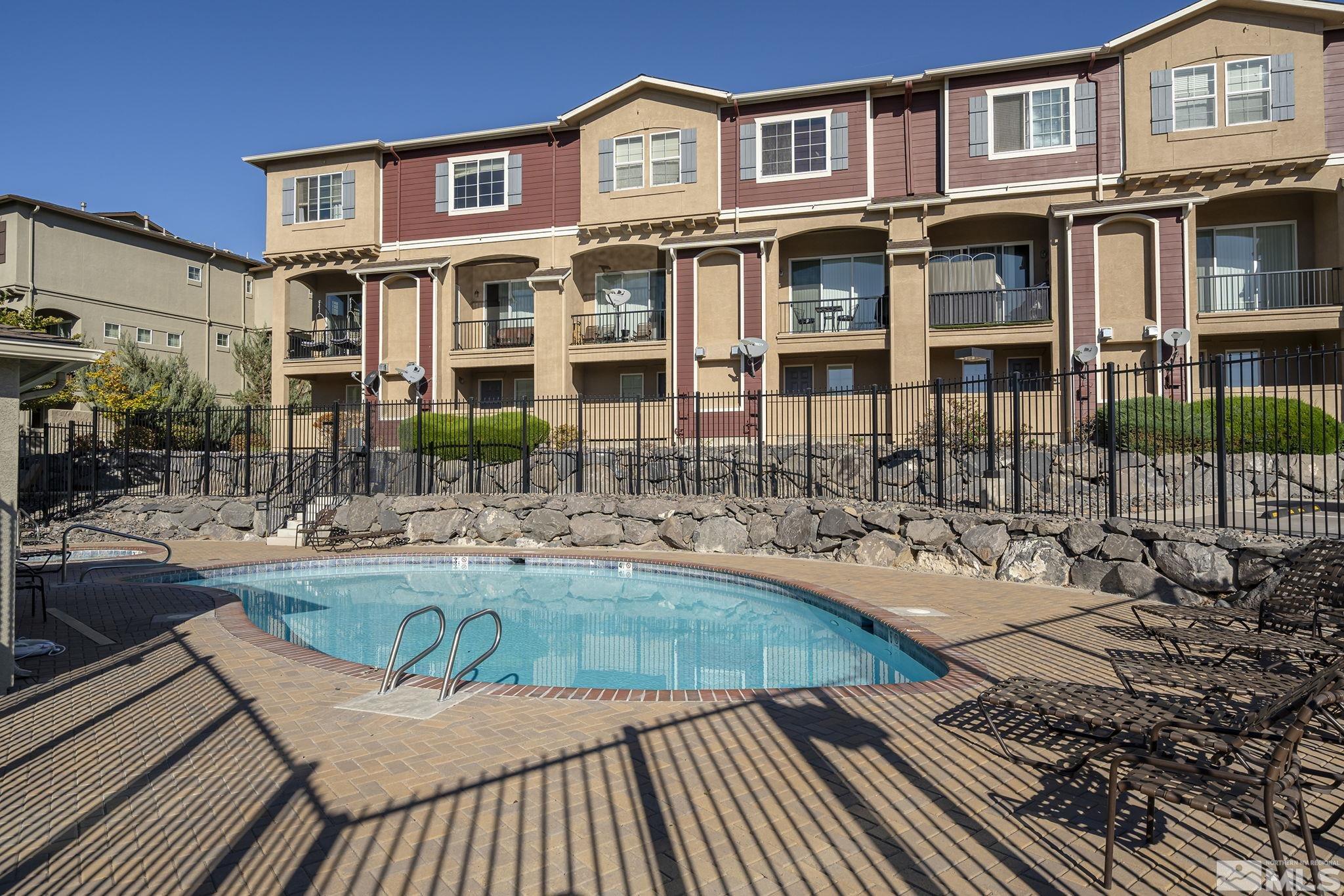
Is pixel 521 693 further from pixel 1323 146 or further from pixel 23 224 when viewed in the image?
pixel 23 224

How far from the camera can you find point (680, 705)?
17.5ft

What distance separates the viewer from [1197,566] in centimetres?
869

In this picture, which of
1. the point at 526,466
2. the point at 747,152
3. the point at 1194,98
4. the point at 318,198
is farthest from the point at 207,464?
the point at 1194,98

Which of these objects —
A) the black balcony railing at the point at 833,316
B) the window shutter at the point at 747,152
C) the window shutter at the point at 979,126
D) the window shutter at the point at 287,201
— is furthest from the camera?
the window shutter at the point at 287,201

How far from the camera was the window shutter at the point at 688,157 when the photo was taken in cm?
2147

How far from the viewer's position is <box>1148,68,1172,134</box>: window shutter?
1844cm

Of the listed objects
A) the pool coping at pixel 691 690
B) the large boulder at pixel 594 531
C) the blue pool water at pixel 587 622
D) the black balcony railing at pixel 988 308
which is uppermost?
the black balcony railing at pixel 988 308

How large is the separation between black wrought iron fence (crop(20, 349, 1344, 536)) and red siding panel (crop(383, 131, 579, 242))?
19.5 ft

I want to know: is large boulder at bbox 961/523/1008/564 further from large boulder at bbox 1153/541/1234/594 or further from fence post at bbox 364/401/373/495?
fence post at bbox 364/401/373/495

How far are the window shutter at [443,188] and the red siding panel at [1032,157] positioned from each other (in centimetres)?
1476

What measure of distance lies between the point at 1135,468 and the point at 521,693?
1186 cm

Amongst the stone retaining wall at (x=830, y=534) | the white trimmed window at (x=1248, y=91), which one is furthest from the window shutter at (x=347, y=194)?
the white trimmed window at (x=1248, y=91)

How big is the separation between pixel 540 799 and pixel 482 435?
15080 millimetres

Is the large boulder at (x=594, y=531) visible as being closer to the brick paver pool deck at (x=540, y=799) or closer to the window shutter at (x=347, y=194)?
the brick paver pool deck at (x=540, y=799)
